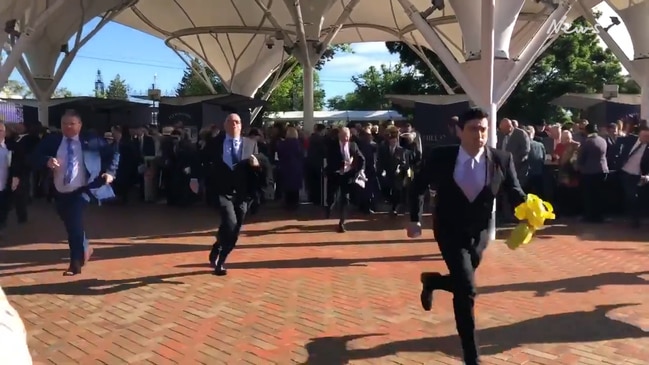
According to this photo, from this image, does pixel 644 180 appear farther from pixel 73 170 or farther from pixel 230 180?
pixel 73 170

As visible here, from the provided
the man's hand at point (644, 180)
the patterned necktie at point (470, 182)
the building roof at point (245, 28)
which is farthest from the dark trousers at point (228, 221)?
the building roof at point (245, 28)

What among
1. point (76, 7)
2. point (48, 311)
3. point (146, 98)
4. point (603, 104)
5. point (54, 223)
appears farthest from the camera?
point (146, 98)

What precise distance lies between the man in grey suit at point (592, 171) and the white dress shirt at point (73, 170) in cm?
944

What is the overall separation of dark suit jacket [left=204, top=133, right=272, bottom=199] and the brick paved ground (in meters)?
1.07

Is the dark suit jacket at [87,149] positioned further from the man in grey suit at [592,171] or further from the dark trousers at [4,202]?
the man in grey suit at [592,171]

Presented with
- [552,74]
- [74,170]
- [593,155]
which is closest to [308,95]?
[593,155]

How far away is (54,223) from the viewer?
13.4 metres

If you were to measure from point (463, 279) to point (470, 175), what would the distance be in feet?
2.53

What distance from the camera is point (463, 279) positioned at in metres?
5.06

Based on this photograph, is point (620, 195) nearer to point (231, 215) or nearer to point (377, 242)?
point (377, 242)

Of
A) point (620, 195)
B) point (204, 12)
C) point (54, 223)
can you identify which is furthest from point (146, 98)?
point (620, 195)

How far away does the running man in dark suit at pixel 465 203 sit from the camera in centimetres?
507

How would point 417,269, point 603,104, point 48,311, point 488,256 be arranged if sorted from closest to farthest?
point 48,311 → point 417,269 → point 488,256 → point 603,104

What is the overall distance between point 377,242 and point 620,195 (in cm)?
617
